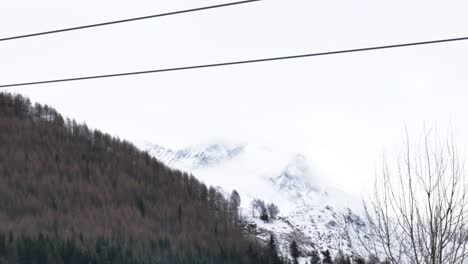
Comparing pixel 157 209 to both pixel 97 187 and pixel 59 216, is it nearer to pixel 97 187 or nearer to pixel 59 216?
pixel 97 187

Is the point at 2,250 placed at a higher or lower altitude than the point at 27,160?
lower

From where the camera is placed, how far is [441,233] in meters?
16.1

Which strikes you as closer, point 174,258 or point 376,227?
point 376,227

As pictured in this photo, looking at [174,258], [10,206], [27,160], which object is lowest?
[174,258]

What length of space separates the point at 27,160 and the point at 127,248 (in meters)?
87.1

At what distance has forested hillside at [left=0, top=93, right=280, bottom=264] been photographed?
341 feet

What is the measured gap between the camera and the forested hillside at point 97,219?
10400 cm

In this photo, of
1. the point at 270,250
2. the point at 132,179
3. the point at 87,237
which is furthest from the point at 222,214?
the point at 87,237

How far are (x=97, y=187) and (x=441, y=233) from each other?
561 ft

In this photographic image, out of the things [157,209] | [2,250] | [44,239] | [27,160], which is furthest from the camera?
[27,160]

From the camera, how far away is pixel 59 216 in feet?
467

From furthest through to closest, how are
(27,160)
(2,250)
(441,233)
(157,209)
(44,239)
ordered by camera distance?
(27,160) < (157,209) < (44,239) < (2,250) < (441,233)

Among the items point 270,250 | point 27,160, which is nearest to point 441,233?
point 270,250

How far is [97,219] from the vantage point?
146375mm
